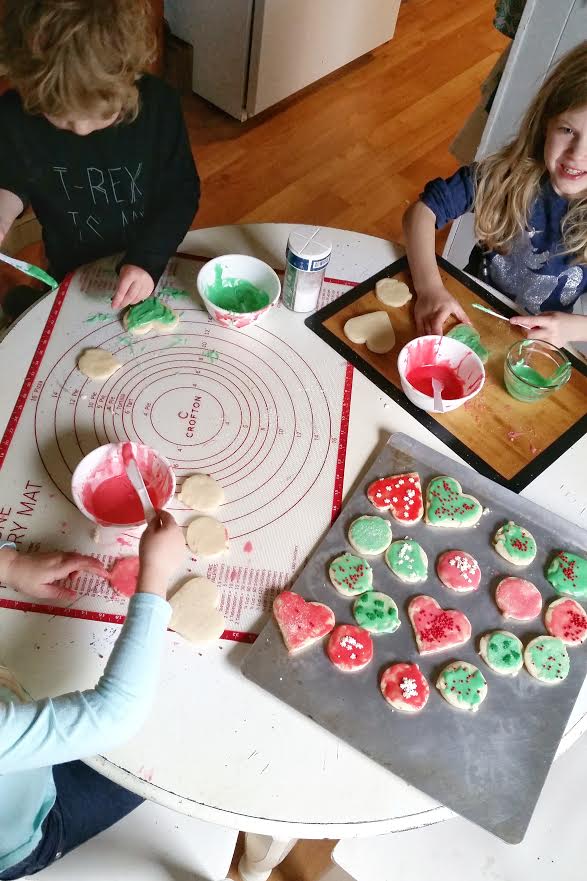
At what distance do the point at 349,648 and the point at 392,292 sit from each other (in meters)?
0.64

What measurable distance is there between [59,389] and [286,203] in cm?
162

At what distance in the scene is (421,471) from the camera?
1.05m

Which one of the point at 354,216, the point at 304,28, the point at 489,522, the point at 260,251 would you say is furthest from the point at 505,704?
the point at 304,28

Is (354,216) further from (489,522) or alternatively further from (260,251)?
(489,522)

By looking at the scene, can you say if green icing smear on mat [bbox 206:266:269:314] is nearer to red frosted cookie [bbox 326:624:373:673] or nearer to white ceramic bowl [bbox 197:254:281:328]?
white ceramic bowl [bbox 197:254:281:328]

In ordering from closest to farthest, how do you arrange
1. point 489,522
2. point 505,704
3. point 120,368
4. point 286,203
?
point 505,704
point 489,522
point 120,368
point 286,203

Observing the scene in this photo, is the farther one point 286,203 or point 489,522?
point 286,203

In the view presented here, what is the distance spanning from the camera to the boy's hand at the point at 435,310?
119 cm

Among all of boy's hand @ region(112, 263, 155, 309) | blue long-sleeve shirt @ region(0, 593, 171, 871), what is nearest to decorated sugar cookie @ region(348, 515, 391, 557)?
blue long-sleeve shirt @ region(0, 593, 171, 871)

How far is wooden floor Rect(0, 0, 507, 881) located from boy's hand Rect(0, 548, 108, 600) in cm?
172

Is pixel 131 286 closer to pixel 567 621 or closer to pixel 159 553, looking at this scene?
pixel 159 553

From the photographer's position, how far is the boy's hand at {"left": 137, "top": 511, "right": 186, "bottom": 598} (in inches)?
33.4

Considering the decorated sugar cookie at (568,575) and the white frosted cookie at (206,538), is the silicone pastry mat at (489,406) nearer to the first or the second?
the decorated sugar cookie at (568,575)

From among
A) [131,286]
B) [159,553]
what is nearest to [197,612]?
[159,553]
